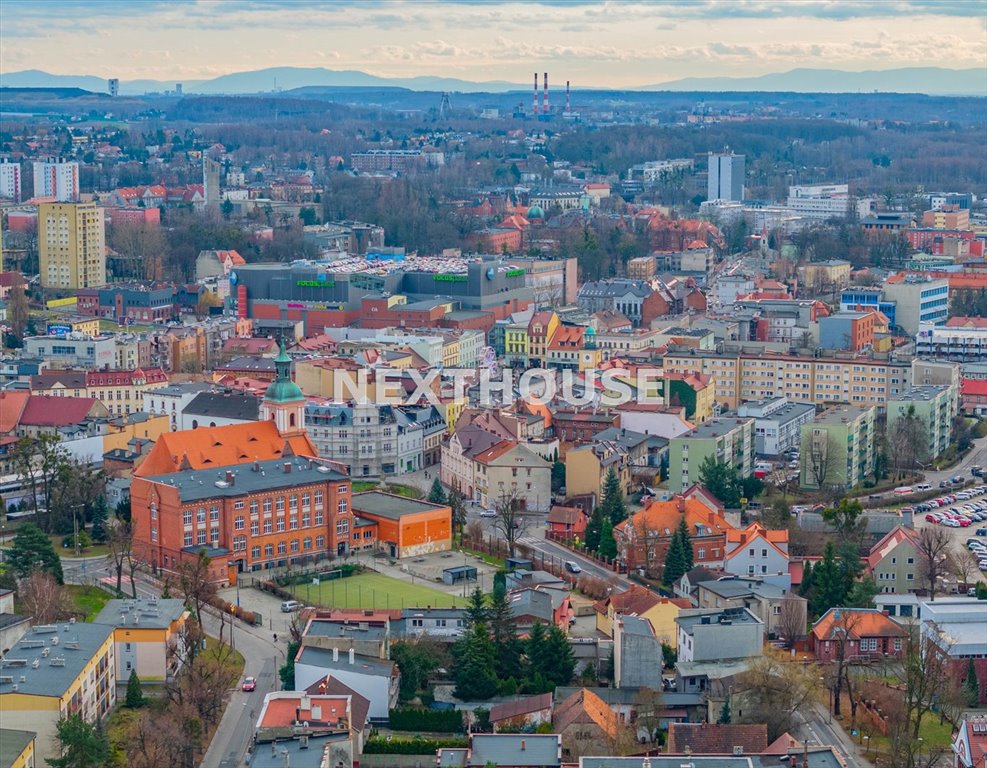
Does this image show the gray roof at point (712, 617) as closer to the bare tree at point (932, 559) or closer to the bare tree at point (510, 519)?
the bare tree at point (932, 559)

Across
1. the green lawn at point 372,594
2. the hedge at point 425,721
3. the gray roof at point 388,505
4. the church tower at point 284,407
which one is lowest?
the hedge at point 425,721

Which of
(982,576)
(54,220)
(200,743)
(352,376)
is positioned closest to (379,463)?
(352,376)

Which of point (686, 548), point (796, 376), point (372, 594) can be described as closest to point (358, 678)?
point (372, 594)

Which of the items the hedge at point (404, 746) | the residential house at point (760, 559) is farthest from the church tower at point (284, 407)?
the hedge at point (404, 746)

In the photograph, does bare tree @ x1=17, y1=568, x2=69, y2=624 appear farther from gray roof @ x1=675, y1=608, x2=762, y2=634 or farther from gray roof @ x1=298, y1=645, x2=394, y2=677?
gray roof @ x1=675, y1=608, x2=762, y2=634

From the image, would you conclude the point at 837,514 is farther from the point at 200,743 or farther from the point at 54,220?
the point at 54,220

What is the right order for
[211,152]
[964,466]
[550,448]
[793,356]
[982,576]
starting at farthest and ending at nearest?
1. [211,152]
2. [793,356]
3. [964,466]
4. [550,448]
5. [982,576]
